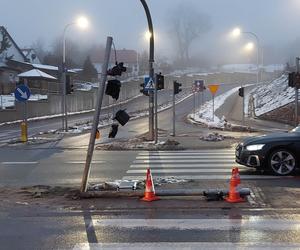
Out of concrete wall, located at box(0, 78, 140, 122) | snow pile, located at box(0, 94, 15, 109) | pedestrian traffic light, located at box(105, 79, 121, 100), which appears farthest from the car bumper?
snow pile, located at box(0, 94, 15, 109)

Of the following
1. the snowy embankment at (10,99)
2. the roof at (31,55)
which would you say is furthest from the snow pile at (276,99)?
the roof at (31,55)

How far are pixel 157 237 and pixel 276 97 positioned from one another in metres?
48.3

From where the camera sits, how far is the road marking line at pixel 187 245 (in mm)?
6430

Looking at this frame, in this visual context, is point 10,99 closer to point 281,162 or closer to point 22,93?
point 22,93

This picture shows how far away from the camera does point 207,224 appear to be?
7.73 m

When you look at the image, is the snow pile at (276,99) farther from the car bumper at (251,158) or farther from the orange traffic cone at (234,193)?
the orange traffic cone at (234,193)

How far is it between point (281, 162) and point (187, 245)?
682cm

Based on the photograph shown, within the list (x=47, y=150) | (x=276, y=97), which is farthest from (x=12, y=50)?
(x=47, y=150)

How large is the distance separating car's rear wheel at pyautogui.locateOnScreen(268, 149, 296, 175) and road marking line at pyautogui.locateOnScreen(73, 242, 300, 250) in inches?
250

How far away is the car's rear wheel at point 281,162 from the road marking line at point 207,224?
15.9ft

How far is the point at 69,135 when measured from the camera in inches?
1160

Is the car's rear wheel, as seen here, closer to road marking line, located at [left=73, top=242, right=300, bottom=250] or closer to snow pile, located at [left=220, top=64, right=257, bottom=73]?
road marking line, located at [left=73, top=242, right=300, bottom=250]

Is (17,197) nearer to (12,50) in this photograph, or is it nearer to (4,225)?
(4,225)

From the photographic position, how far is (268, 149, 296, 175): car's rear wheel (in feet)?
41.9
